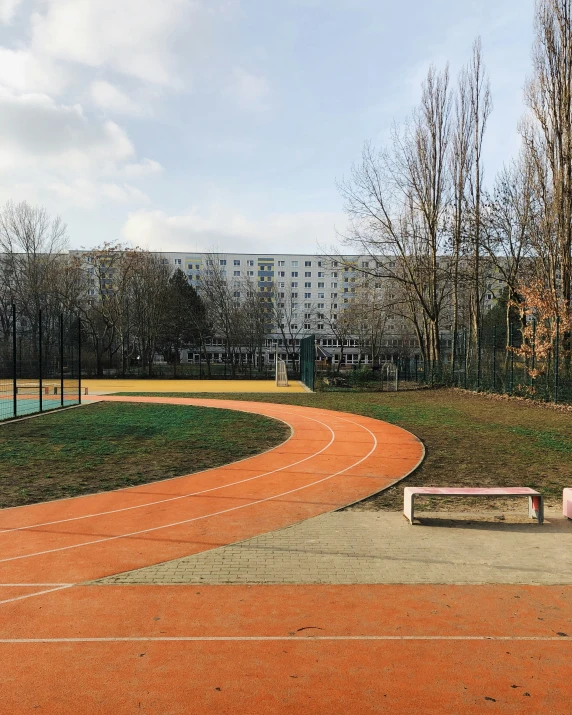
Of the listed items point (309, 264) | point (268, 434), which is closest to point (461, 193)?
point (268, 434)

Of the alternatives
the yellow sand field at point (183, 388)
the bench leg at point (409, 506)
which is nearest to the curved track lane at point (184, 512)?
the bench leg at point (409, 506)

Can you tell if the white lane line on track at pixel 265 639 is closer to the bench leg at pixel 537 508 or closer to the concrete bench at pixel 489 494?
the concrete bench at pixel 489 494

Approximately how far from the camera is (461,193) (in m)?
32.5

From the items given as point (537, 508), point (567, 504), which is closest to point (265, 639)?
point (537, 508)

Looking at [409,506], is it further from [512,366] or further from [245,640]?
[512,366]

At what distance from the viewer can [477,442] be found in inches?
517

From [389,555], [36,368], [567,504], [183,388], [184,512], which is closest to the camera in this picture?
[389,555]

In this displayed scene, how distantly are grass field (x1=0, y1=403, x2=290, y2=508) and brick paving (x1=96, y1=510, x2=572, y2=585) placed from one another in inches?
148

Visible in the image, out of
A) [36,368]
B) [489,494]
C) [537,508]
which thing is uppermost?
[36,368]

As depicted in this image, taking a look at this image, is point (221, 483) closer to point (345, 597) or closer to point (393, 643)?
point (345, 597)

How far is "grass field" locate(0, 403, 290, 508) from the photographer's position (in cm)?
908

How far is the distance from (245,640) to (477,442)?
10471 mm

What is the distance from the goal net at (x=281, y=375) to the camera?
36.8 meters

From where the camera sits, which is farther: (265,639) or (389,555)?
(389,555)
